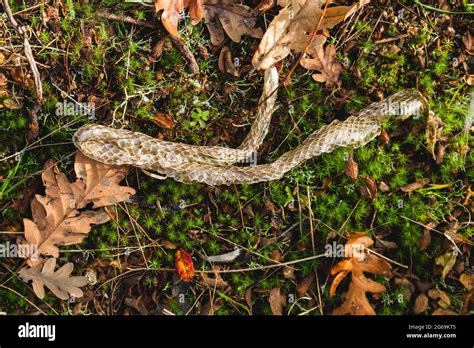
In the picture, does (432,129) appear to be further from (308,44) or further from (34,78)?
(34,78)

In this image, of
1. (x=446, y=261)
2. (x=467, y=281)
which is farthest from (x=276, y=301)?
(x=467, y=281)

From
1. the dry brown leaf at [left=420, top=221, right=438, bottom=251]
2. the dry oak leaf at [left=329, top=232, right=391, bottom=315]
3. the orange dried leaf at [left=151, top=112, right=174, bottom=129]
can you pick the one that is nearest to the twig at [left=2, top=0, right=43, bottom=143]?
the orange dried leaf at [left=151, top=112, right=174, bottom=129]

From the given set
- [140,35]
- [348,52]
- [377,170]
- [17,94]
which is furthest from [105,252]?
[348,52]

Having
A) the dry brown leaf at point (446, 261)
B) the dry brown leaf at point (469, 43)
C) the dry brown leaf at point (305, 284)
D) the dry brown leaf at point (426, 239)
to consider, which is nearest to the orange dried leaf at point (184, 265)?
the dry brown leaf at point (305, 284)

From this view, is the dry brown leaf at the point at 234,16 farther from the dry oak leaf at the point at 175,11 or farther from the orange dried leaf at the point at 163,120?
the orange dried leaf at the point at 163,120

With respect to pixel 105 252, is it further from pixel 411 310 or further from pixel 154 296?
pixel 411 310
